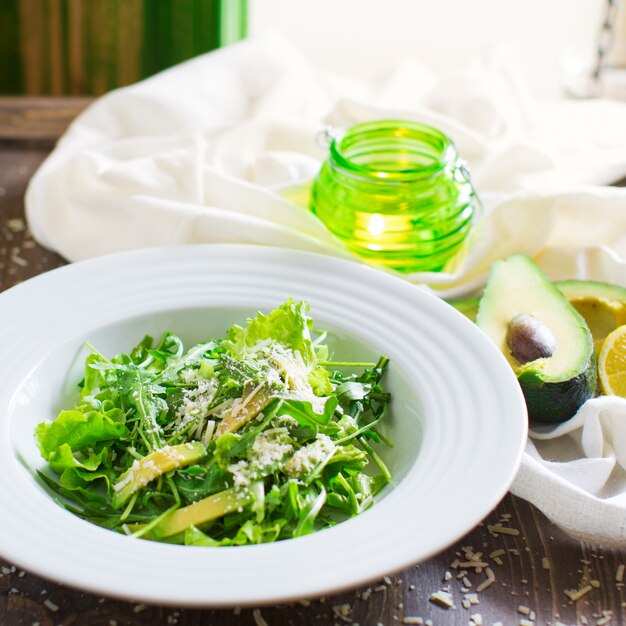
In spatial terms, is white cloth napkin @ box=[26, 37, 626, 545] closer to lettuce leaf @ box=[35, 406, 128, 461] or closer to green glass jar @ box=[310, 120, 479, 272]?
green glass jar @ box=[310, 120, 479, 272]

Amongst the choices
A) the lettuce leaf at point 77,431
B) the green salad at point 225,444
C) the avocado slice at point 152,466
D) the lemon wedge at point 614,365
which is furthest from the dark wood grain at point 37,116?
the lemon wedge at point 614,365

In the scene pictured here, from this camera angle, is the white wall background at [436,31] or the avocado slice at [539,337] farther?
the white wall background at [436,31]

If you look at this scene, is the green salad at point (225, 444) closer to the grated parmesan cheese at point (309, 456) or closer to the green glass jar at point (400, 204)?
the grated parmesan cheese at point (309, 456)

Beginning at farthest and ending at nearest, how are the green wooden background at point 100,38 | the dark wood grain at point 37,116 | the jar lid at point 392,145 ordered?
the green wooden background at point 100,38 < the dark wood grain at point 37,116 < the jar lid at point 392,145

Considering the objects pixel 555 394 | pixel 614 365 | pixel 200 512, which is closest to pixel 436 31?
pixel 614 365

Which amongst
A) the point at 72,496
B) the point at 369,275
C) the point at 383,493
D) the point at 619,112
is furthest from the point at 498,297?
the point at 619,112

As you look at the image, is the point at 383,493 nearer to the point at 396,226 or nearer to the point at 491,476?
the point at 491,476

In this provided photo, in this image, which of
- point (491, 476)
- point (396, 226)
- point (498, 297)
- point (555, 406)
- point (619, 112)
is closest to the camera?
point (491, 476)

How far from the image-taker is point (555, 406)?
1.37 meters

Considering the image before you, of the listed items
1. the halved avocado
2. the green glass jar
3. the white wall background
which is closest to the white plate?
the green glass jar

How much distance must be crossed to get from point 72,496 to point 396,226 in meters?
0.77

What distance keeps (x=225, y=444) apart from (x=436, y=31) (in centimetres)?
298

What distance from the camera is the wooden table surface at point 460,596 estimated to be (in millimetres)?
1122

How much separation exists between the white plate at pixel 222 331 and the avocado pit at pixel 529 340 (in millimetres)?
97
